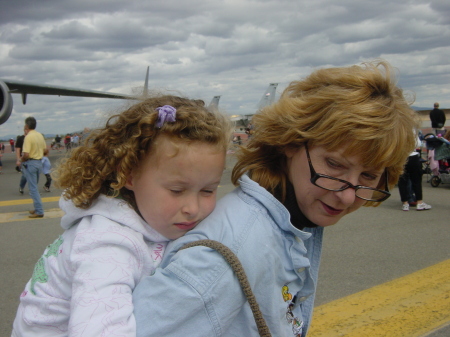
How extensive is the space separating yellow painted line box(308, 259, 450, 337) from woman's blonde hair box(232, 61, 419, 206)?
7.03 feet

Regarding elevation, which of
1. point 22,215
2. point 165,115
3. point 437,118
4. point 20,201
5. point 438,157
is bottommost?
point 20,201

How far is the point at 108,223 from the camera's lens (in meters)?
1.33

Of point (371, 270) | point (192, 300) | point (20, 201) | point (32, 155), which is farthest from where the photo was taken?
point (20, 201)

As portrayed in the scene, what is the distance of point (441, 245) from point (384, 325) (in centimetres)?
262

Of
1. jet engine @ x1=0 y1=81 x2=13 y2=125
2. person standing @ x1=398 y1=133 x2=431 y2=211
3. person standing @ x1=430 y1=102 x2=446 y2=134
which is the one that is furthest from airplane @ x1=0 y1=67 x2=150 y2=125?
person standing @ x1=430 y1=102 x2=446 y2=134

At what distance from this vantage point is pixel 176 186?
1413mm

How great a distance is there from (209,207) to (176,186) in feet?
A: 0.43

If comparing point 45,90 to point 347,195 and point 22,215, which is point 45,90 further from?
point 347,195

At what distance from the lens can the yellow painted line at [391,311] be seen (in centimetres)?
336

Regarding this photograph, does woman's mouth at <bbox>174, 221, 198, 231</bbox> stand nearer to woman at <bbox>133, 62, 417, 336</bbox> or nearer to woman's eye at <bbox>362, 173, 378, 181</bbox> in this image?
woman at <bbox>133, 62, 417, 336</bbox>

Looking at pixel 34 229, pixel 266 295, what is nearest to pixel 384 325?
pixel 266 295

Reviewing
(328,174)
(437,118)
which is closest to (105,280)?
(328,174)

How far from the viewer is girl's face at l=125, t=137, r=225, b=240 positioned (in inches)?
55.2

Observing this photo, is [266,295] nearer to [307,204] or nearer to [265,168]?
[307,204]
